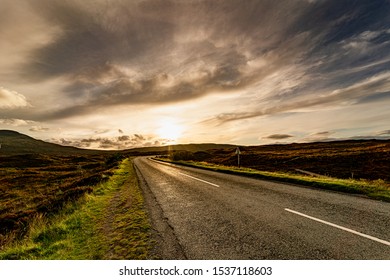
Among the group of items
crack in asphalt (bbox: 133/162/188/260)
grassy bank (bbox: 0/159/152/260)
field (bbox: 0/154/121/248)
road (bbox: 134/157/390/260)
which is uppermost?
road (bbox: 134/157/390/260)

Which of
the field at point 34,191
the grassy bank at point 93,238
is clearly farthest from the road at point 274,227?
the field at point 34,191

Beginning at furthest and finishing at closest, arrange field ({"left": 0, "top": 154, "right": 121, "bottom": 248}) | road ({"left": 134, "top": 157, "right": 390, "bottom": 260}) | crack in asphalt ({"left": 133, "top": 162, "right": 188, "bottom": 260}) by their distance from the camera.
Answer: field ({"left": 0, "top": 154, "right": 121, "bottom": 248}) < crack in asphalt ({"left": 133, "top": 162, "right": 188, "bottom": 260}) < road ({"left": 134, "top": 157, "right": 390, "bottom": 260})

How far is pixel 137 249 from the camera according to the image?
18.6 ft

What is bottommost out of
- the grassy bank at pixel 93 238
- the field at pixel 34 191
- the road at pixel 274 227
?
the field at pixel 34 191

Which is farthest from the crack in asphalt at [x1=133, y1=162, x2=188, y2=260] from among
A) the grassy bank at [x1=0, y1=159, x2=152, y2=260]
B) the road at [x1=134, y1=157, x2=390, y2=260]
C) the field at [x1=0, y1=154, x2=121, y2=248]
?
the field at [x1=0, y1=154, x2=121, y2=248]

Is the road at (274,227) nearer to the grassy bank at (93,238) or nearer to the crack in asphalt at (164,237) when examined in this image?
the crack in asphalt at (164,237)

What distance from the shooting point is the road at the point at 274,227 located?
511 centimetres

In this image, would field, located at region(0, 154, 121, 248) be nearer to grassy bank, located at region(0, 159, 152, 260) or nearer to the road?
grassy bank, located at region(0, 159, 152, 260)

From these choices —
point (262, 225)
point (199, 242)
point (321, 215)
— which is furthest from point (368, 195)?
point (199, 242)

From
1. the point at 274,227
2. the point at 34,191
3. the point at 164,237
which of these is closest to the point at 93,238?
the point at 164,237

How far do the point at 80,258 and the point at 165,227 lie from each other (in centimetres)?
231

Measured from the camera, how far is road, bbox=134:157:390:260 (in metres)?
5.11

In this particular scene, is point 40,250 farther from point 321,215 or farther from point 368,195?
point 368,195

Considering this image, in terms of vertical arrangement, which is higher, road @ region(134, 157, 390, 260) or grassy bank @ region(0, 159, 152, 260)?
road @ region(134, 157, 390, 260)
